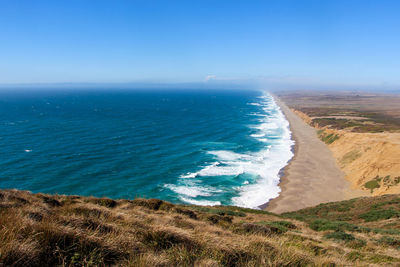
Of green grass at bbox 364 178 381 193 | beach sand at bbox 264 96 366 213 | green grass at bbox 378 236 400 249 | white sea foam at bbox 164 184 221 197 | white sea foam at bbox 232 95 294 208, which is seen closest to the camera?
green grass at bbox 378 236 400 249

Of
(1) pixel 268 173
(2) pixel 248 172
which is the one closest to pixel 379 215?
(1) pixel 268 173

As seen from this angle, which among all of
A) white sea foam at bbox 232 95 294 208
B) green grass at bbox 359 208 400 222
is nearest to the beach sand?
white sea foam at bbox 232 95 294 208

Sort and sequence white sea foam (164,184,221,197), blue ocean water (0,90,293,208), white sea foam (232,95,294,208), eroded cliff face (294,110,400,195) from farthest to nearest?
eroded cliff face (294,110,400,195), white sea foam (164,184,221,197), blue ocean water (0,90,293,208), white sea foam (232,95,294,208)

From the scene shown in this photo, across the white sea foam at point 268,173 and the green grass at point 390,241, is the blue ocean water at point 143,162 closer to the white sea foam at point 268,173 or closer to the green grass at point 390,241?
the white sea foam at point 268,173

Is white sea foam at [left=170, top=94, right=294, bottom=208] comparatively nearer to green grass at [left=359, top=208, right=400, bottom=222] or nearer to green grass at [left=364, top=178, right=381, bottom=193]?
green grass at [left=359, top=208, right=400, bottom=222]

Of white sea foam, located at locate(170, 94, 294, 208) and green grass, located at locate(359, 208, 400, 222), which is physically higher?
green grass, located at locate(359, 208, 400, 222)

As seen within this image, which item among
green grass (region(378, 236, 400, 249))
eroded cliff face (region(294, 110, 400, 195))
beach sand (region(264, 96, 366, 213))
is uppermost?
green grass (region(378, 236, 400, 249))

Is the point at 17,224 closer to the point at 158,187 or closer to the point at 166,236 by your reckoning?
the point at 166,236

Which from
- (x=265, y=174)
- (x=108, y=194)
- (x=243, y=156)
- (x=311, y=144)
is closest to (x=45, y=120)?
(x=108, y=194)
